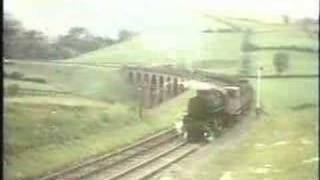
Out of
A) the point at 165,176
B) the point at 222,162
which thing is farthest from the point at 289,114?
the point at 165,176

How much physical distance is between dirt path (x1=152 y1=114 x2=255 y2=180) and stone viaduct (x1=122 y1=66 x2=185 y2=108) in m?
0.15

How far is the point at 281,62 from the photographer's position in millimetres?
1704

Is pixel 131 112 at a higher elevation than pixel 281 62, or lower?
lower

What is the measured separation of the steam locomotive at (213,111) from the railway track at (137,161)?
0.12 ft

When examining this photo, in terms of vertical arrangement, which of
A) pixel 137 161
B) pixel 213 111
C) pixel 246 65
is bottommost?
pixel 137 161

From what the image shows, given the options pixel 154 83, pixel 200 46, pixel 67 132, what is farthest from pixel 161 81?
pixel 67 132

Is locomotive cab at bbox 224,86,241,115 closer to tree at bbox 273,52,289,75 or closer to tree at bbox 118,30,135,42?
tree at bbox 273,52,289,75

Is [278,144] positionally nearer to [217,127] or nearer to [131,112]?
[217,127]

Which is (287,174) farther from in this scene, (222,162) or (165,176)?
(165,176)

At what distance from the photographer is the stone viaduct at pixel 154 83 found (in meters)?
1.74

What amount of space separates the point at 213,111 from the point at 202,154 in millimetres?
102

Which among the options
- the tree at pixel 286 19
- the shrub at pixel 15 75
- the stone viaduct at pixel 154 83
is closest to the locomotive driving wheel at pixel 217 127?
the stone viaduct at pixel 154 83

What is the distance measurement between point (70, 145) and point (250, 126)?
414 millimetres

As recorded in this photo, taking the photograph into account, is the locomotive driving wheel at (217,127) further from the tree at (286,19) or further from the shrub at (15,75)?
the shrub at (15,75)
